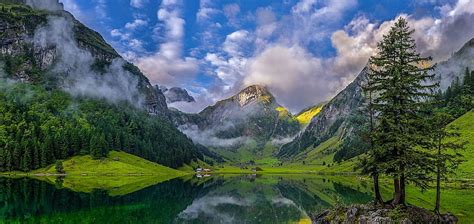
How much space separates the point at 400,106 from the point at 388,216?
11966mm

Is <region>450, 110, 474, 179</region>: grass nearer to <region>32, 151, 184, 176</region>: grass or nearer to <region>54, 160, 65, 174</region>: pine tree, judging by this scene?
<region>32, 151, 184, 176</region>: grass

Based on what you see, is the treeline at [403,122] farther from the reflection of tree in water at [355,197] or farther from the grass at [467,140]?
the grass at [467,140]

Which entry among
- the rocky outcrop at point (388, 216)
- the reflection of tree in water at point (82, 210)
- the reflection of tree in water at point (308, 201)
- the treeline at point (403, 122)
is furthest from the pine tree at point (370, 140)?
the reflection of tree in water at point (82, 210)

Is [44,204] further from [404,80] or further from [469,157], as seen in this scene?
[469,157]

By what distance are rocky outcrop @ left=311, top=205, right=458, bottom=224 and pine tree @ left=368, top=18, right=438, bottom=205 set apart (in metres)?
2.42

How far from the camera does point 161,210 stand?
69.4 meters

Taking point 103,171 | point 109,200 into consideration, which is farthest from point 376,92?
point 103,171

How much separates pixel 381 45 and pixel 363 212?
19.6 metres

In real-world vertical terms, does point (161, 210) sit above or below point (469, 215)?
below

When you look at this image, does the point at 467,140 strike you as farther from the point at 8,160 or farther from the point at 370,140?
the point at 8,160

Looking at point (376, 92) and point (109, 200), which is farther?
point (109, 200)

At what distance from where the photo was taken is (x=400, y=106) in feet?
133

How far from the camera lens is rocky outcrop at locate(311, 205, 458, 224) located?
3784 centimetres

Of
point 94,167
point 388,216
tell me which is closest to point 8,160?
point 94,167
